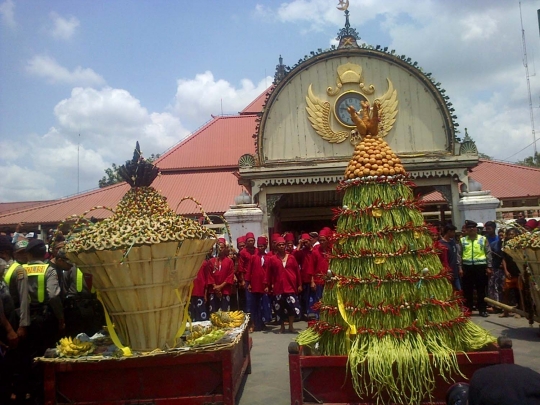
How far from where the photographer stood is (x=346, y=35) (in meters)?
12.8

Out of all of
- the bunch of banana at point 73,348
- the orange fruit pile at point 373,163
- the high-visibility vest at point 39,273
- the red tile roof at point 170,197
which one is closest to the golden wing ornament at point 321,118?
the red tile roof at point 170,197

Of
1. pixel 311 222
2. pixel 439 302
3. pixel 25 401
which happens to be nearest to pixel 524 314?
pixel 439 302

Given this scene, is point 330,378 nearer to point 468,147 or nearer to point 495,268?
point 495,268

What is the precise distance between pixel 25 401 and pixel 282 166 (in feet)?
25.3

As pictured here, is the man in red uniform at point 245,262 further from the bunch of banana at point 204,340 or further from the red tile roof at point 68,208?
the red tile roof at point 68,208

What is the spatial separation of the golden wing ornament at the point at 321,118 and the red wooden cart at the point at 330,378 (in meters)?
8.44

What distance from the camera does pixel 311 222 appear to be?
17000mm

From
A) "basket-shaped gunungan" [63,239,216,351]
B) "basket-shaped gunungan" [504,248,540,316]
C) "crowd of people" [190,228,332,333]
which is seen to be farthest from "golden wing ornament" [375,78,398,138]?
"basket-shaped gunungan" [63,239,216,351]

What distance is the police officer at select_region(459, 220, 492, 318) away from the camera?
8.21m

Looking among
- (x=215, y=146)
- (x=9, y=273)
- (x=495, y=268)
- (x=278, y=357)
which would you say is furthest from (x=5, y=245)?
(x=215, y=146)

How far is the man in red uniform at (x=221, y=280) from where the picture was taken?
8.05 meters

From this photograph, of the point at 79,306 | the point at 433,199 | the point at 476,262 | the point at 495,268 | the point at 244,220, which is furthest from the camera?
the point at 433,199

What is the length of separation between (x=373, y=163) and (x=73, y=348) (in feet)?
9.78

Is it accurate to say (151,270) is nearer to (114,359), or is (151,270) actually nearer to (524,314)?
(114,359)
